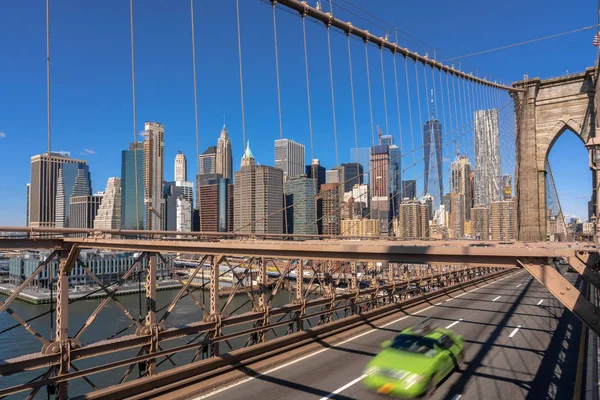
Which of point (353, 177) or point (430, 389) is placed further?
point (353, 177)

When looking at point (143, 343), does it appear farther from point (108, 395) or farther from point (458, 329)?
point (458, 329)

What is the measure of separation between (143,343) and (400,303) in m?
15.4

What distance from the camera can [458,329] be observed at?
59.7ft

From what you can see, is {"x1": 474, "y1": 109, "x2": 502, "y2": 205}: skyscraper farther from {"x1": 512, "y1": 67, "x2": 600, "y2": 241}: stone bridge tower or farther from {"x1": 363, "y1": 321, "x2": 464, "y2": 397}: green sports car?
{"x1": 363, "y1": 321, "x2": 464, "y2": 397}: green sports car

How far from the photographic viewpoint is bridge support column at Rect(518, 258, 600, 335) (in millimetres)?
6070

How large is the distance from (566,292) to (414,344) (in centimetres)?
609

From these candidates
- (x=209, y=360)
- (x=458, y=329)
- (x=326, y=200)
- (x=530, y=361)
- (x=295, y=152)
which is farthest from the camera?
(x=295, y=152)

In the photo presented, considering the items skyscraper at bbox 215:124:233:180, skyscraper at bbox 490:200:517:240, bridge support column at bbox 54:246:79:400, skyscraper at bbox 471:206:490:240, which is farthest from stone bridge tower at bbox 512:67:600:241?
skyscraper at bbox 215:124:233:180

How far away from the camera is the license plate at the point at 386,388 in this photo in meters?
10.4

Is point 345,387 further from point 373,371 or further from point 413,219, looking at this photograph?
point 413,219

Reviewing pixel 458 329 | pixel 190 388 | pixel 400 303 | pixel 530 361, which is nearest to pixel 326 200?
pixel 400 303

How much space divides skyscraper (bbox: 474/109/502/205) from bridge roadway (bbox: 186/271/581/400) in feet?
80.3

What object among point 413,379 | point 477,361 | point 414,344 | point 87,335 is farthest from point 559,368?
point 87,335

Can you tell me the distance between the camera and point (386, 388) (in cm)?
1052
